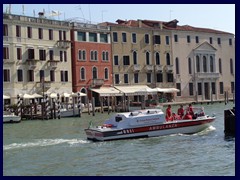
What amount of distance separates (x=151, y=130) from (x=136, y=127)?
57 centimetres

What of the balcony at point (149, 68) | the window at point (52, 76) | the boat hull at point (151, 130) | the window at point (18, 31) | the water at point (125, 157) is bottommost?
the water at point (125, 157)

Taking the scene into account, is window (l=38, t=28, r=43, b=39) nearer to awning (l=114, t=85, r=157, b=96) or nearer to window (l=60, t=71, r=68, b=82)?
window (l=60, t=71, r=68, b=82)

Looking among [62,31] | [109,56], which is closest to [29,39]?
[62,31]

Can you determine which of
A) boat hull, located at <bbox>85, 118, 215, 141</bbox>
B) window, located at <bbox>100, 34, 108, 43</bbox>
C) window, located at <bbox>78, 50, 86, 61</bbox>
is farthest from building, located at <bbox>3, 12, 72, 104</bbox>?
boat hull, located at <bbox>85, 118, 215, 141</bbox>

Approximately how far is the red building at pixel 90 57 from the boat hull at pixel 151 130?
59.7ft

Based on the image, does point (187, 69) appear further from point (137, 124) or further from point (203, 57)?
point (137, 124)

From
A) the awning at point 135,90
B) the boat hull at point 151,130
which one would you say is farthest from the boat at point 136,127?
the awning at point 135,90

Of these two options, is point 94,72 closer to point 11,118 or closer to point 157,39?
point 157,39

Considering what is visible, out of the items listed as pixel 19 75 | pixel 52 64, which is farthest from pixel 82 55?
pixel 19 75

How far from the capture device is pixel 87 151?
469 inches

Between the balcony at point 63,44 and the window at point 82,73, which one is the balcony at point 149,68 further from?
the balcony at point 63,44

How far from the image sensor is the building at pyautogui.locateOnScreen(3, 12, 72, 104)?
29438 millimetres

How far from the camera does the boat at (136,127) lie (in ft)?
45.9

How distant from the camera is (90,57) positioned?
34.2 m
